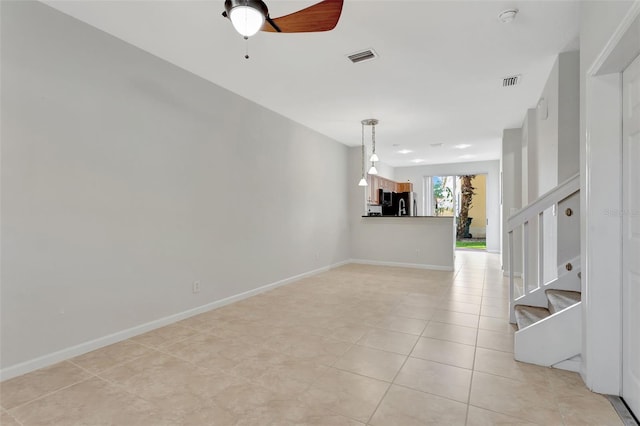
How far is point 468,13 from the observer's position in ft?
7.86

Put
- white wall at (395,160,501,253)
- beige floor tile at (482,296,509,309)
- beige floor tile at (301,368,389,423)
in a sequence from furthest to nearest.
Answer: white wall at (395,160,501,253)
beige floor tile at (482,296,509,309)
beige floor tile at (301,368,389,423)

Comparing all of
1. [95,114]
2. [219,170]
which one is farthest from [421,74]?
[95,114]

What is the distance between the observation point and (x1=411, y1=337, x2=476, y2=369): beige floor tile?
2.39 meters

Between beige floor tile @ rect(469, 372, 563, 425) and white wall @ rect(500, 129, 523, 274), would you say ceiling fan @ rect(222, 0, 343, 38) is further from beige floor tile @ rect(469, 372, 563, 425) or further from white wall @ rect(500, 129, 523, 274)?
white wall @ rect(500, 129, 523, 274)

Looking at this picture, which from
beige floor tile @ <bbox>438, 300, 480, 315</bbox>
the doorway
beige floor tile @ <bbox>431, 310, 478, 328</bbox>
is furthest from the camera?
the doorway

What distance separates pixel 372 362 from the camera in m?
2.38

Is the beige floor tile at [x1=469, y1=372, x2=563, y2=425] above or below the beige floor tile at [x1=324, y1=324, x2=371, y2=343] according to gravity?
above

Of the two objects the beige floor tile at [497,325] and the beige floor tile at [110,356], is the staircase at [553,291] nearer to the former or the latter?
the beige floor tile at [497,325]

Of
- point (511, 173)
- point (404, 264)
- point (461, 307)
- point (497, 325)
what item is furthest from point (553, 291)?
point (404, 264)

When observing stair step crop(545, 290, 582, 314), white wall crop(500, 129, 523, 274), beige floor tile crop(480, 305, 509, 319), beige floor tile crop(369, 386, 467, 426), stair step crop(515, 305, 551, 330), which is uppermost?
white wall crop(500, 129, 523, 274)

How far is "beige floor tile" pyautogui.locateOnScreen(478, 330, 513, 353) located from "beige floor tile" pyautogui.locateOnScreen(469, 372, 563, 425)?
543 mm

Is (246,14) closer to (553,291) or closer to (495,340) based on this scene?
(495,340)

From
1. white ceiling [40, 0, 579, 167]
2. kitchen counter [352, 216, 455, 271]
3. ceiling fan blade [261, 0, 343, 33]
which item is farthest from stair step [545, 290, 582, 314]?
kitchen counter [352, 216, 455, 271]

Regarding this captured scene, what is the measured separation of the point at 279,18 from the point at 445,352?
9.10ft
